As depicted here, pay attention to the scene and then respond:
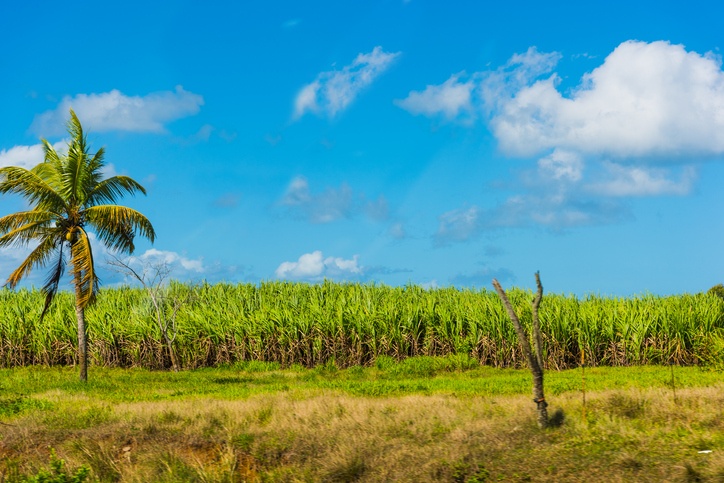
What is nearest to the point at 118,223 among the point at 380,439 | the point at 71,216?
the point at 71,216

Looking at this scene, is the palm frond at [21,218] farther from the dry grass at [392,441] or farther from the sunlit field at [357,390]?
the dry grass at [392,441]

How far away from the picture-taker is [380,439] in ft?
33.4

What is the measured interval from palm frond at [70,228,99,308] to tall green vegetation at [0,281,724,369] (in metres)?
5.39

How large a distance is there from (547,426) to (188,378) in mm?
15035

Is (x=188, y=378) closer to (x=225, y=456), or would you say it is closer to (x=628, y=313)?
(x=225, y=456)

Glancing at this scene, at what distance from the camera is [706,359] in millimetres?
22438

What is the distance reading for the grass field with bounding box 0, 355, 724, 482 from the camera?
908cm

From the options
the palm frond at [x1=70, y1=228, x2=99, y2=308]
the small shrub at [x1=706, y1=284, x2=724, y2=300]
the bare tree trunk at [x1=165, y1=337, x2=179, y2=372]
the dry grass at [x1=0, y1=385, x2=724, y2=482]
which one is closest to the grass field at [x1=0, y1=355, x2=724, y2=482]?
the dry grass at [x1=0, y1=385, x2=724, y2=482]

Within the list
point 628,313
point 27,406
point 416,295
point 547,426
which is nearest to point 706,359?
point 628,313

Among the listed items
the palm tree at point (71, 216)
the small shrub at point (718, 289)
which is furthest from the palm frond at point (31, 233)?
the small shrub at point (718, 289)

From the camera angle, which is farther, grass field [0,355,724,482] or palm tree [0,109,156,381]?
palm tree [0,109,156,381]

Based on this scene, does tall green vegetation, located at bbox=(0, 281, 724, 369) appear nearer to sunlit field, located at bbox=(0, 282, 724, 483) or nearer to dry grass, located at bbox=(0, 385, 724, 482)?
sunlit field, located at bbox=(0, 282, 724, 483)

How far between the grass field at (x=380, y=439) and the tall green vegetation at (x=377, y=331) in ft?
26.8

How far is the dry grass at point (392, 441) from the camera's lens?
9.04 m
